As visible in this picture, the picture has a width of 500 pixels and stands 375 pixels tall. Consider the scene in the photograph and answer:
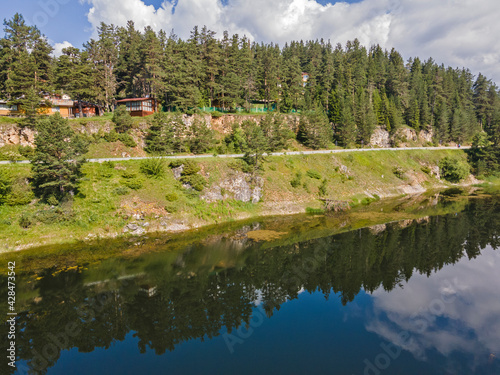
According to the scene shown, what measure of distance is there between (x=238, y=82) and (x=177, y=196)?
45733 mm

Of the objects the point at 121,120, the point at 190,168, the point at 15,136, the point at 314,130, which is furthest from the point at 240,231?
the point at 15,136

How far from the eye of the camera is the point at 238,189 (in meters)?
47.7

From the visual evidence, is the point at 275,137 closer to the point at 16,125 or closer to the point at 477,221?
the point at 477,221

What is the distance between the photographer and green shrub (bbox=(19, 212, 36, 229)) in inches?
1266

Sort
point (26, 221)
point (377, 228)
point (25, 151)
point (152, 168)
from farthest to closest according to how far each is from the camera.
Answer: point (25, 151) → point (152, 168) → point (377, 228) → point (26, 221)

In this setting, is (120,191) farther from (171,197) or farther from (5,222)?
(5,222)

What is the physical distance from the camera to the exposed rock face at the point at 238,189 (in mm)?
45531

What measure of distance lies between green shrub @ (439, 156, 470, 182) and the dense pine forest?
61.8ft

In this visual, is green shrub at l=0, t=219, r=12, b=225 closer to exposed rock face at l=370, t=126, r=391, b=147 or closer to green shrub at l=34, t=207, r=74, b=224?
green shrub at l=34, t=207, r=74, b=224

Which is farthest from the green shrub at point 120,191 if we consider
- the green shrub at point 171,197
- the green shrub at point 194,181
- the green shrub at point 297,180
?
the green shrub at point 297,180

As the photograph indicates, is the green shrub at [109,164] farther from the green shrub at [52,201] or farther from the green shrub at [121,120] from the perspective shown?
the green shrub at [121,120]

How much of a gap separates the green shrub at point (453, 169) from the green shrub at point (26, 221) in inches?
3625

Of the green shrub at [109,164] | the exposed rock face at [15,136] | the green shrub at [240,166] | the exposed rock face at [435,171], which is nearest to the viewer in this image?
the green shrub at [109,164]

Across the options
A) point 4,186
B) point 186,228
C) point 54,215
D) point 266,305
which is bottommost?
point 266,305
